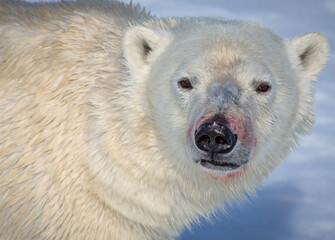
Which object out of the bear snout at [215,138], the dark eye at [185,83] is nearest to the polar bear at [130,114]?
the dark eye at [185,83]

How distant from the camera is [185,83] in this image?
5.69 metres

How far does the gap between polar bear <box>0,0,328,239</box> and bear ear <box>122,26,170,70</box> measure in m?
0.01

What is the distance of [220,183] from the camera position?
6.34 metres

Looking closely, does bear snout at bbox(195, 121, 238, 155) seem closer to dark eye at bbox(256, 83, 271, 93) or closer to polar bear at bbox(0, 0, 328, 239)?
polar bear at bbox(0, 0, 328, 239)

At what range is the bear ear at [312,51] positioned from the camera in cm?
630

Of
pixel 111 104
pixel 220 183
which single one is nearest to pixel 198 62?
pixel 111 104

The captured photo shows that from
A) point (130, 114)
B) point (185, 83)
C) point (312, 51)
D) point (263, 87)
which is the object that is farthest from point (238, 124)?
point (312, 51)

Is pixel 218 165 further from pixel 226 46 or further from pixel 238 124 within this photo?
pixel 226 46

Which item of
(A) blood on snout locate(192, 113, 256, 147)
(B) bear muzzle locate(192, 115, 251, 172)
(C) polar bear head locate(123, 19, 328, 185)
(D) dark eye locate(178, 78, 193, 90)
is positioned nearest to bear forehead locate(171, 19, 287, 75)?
(C) polar bear head locate(123, 19, 328, 185)

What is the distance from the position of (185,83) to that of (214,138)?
878 mm

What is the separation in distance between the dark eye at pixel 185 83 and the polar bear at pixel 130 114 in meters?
0.01

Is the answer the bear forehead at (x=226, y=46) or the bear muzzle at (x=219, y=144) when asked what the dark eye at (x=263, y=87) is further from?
the bear muzzle at (x=219, y=144)

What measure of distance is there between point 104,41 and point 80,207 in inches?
76.5

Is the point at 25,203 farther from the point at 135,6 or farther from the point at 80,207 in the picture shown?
the point at 135,6
